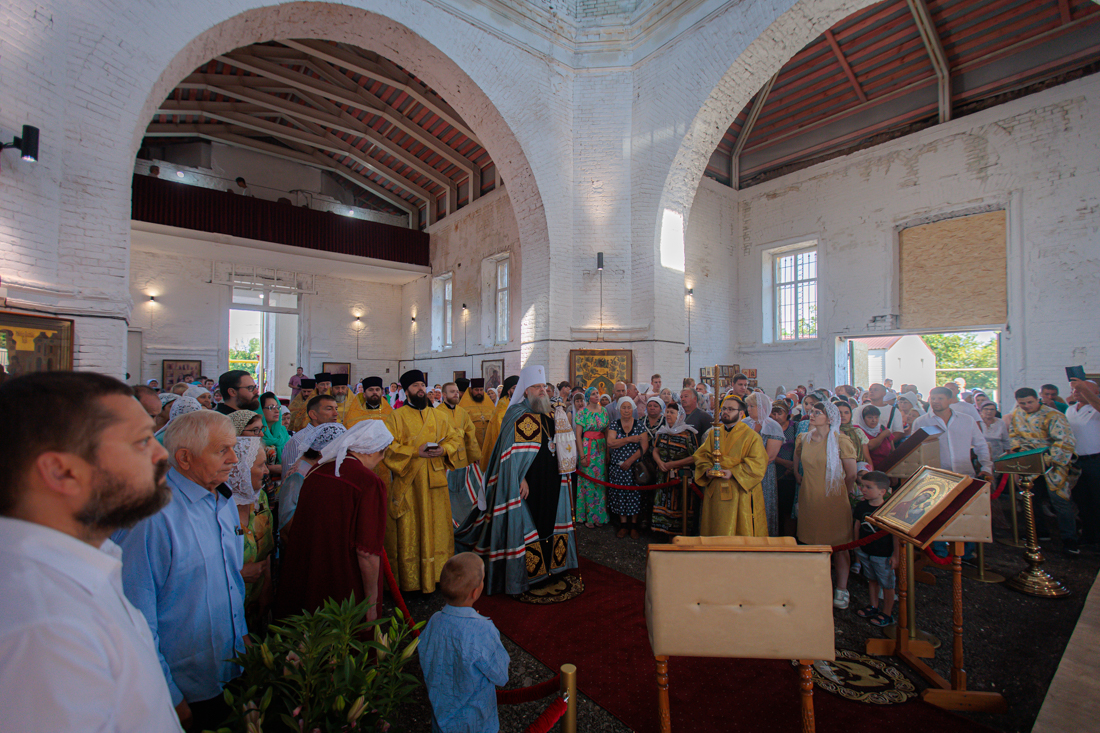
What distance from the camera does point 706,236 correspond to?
14562 millimetres

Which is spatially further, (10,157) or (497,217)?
(497,217)

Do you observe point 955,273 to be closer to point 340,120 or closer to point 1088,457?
point 1088,457

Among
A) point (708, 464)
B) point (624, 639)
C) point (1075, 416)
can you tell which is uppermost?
point (1075, 416)

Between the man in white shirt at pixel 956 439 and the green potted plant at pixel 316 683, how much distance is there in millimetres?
6347

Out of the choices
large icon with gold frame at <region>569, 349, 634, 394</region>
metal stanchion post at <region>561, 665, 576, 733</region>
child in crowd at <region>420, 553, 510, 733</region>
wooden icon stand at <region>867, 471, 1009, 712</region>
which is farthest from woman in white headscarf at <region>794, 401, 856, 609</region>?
large icon with gold frame at <region>569, 349, 634, 394</region>

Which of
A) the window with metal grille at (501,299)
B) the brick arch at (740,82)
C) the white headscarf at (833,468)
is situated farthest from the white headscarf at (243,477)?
the window with metal grille at (501,299)

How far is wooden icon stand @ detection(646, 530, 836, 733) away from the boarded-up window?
11.8 m

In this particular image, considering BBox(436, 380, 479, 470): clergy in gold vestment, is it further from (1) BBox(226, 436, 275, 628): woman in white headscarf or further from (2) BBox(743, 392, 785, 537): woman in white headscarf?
(2) BBox(743, 392, 785, 537): woman in white headscarf

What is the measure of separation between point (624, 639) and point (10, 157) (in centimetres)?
781

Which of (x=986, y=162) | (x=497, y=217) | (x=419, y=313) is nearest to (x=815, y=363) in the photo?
(x=986, y=162)

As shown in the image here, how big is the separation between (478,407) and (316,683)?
459 centimetres

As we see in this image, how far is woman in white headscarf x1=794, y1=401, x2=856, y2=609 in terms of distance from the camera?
13.6 feet

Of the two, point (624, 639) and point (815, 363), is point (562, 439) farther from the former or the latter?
point (815, 363)

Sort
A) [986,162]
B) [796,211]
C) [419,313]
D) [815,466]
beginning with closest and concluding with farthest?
[815,466]
[986,162]
[796,211]
[419,313]
